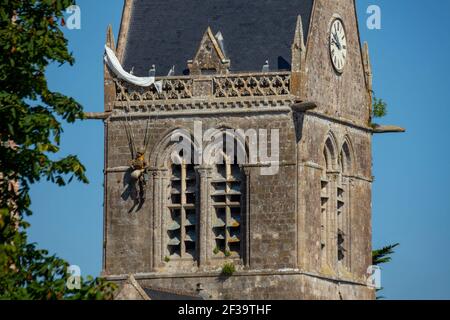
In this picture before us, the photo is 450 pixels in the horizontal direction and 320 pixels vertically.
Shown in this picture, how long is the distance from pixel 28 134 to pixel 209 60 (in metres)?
30.0

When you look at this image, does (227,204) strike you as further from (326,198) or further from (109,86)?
(109,86)

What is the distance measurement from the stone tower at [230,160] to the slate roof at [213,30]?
3 cm

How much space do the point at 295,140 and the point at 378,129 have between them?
6.56m

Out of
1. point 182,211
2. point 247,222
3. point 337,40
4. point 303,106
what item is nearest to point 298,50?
point 303,106

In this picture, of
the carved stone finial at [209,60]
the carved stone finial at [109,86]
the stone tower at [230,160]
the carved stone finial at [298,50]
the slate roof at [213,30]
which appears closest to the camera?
the stone tower at [230,160]

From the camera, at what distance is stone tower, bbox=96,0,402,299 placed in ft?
318

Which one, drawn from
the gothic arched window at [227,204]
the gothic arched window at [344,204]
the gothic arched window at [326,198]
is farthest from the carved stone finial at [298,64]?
the gothic arched window at [344,204]

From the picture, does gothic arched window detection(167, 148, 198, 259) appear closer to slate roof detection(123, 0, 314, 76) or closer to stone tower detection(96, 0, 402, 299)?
stone tower detection(96, 0, 402, 299)

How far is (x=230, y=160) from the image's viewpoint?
98125mm

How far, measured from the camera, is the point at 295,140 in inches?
3824

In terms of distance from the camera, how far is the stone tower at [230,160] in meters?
96.8

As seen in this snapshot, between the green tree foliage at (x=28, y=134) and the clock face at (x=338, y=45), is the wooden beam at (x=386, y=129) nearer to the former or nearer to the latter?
the clock face at (x=338, y=45)

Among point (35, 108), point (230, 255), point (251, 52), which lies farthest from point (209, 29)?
point (35, 108)

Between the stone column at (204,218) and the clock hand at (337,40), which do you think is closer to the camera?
the stone column at (204,218)
